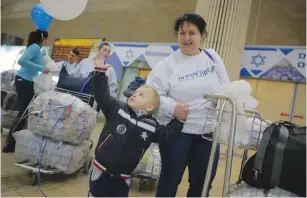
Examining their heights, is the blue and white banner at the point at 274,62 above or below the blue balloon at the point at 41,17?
above

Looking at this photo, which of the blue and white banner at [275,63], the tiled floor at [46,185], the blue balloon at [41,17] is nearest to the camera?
the tiled floor at [46,185]

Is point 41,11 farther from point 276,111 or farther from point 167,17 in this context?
point 167,17

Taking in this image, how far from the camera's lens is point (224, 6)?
5809 mm

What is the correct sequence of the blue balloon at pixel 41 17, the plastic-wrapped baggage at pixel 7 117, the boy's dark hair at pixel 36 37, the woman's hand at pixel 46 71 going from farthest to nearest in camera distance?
the plastic-wrapped baggage at pixel 7 117 < the blue balloon at pixel 41 17 < the boy's dark hair at pixel 36 37 < the woman's hand at pixel 46 71

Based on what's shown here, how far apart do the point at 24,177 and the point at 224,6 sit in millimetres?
4907

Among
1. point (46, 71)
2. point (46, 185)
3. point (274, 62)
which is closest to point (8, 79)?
point (46, 71)

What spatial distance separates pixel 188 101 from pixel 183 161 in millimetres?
310

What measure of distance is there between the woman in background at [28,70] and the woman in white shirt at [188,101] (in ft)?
5.73

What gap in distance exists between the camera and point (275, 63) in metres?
6.44

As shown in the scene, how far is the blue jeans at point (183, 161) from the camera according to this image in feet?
4.83

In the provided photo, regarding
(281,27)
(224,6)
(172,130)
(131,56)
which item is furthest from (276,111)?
(172,130)

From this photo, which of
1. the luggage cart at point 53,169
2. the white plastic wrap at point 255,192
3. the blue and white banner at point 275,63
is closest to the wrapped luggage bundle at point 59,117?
the luggage cart at point 53,169

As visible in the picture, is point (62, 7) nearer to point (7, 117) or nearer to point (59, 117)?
point (59, 117)

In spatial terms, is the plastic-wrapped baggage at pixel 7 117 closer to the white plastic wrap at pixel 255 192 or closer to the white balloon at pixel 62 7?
the white balloon at pixel 62 7
